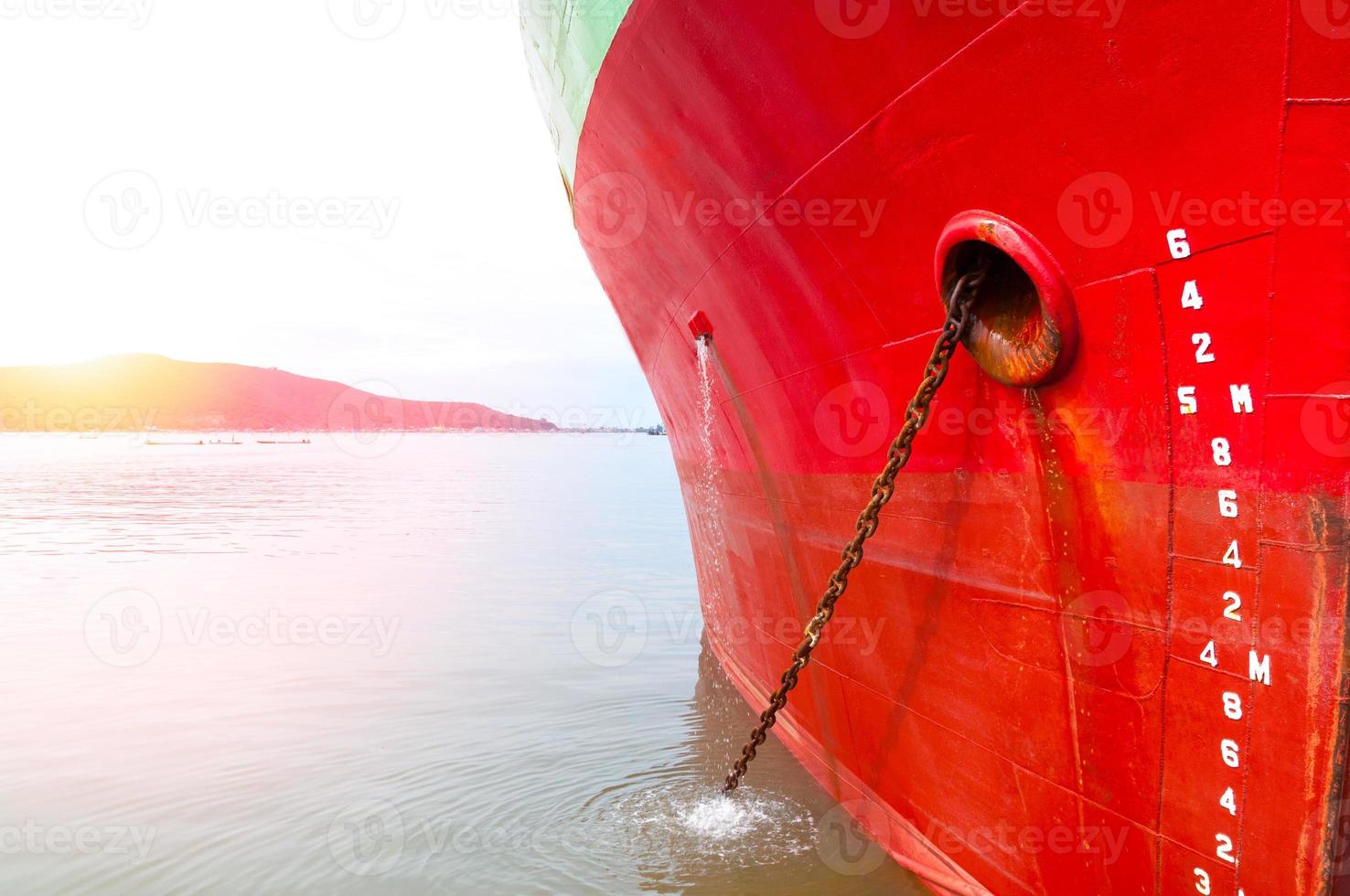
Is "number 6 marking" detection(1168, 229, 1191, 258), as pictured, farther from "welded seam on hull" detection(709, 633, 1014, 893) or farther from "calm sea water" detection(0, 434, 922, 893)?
"calm sea water" detection(0, 434, 922, 893)

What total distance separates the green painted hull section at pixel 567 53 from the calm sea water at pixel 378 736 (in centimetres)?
457

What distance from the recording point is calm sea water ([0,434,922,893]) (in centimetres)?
487

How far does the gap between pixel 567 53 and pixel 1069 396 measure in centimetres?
395

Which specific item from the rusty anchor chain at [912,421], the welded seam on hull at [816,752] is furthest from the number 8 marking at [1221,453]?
the welded seam on hull at [816,752]

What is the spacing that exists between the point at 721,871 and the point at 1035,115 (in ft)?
13.5

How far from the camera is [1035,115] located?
249 centimetres

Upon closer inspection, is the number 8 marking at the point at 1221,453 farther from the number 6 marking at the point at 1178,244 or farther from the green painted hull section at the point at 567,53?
the green painted hull section at the point at 567,53

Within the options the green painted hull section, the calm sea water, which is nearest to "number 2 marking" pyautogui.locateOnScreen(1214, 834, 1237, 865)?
the calm sea water

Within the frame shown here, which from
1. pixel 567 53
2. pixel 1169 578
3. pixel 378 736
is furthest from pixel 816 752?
pixel 567 53

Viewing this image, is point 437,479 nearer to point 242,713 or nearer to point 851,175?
point 242,713

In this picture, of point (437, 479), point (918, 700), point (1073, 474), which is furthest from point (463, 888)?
point (437, 479)

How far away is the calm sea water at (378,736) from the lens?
487 centimetres

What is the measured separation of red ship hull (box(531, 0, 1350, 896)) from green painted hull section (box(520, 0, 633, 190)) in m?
0.23

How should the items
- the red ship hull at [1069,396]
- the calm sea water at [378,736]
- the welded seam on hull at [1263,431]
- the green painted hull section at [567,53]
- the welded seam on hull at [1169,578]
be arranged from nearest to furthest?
the welded seam on hull at [1263,431] → the red ship hull at [1069,396] → the welded seam on hull at [1169,578] → the green painted hull section at [567,53] → the calm sea water at [378,736]
